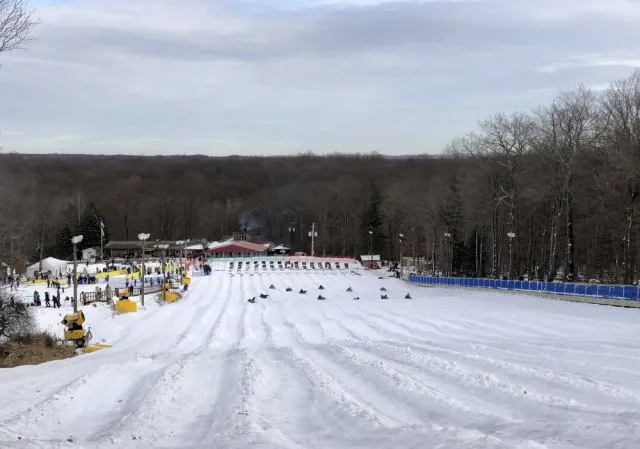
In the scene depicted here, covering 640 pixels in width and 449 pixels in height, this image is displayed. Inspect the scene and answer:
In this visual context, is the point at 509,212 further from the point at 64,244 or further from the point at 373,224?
the point at 64,244

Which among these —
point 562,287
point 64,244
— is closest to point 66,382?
point 562,287

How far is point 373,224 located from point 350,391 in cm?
10152

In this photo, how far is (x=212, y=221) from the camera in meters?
165

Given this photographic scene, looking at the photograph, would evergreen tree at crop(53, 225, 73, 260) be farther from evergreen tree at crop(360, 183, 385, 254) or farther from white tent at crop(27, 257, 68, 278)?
evergreen tree at crop(360, 183, 385, 254)

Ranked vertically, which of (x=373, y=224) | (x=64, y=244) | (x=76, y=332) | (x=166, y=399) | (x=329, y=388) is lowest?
(x=76, y=332)

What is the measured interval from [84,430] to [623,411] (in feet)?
29.6

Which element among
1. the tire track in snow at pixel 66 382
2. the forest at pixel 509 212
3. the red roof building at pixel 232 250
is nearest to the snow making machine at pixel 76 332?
the tire track in snow at pixel 66 382

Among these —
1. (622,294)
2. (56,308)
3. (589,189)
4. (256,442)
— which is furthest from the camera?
(589,189)

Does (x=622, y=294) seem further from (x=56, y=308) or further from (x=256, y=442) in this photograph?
(x=56, y=308)

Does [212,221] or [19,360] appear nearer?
[19,360]

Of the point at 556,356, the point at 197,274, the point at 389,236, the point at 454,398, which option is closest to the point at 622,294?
the point at 556,356

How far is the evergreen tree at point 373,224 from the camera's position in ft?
376

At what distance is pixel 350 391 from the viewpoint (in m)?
13.6

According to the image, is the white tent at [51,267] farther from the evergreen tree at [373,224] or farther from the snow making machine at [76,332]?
the snow making machine at [76,332]
